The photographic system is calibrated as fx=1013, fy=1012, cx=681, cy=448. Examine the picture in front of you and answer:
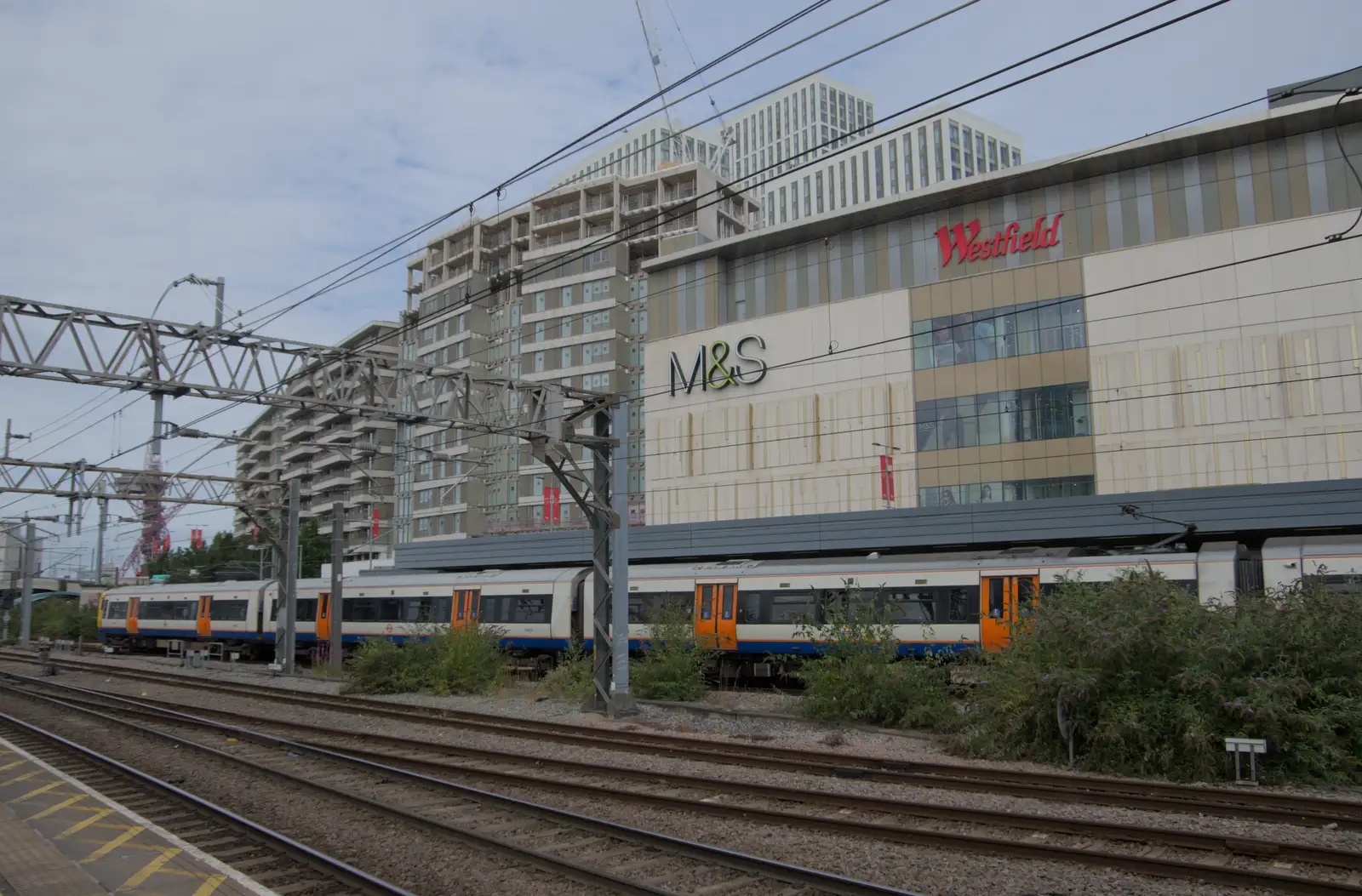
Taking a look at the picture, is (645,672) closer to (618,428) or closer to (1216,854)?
(618,428)

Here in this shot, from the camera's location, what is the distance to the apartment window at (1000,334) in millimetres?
37094

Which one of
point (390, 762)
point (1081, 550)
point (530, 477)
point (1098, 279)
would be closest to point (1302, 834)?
point (390, 762)

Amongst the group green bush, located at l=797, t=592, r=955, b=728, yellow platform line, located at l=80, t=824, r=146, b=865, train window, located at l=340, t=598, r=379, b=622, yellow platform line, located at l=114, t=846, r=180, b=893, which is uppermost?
train window, located at l=340, t=598, r=379, b=622

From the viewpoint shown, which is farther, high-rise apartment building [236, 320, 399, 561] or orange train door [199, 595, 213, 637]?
high-rise apartment building [236, 320, 399, 561]

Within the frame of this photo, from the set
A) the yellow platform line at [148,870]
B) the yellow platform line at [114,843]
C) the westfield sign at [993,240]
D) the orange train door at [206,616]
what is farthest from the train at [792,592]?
the westfield sign at [993,240]

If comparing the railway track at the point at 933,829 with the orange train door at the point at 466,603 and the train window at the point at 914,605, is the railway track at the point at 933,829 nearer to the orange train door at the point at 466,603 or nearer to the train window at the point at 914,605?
the train window at the point at 914,605

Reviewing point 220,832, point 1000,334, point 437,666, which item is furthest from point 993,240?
point 220,832

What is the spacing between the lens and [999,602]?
65.4 feet

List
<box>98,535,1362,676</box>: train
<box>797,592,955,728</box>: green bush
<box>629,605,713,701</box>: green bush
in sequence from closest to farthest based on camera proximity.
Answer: <box>797,592,955,728</box>: green bush → <box>98,535,1362,676</box>: train → <box>629,605,713,701</box>: green bush

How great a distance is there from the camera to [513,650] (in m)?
28.3

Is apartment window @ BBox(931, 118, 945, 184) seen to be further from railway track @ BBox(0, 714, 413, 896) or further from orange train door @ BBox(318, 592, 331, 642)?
railway track @ BBox(0, 714, 413, 896)

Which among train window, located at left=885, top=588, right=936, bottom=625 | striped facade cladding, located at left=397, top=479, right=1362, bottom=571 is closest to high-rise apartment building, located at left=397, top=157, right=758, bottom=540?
striped facade cladding, located at left=397, top=479, right=1362, bottom=571

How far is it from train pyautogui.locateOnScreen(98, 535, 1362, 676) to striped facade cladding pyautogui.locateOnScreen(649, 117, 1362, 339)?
1875 cm

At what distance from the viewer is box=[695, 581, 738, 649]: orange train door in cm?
2323
